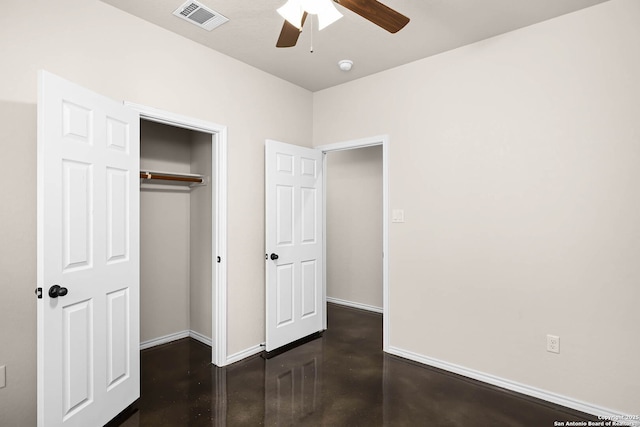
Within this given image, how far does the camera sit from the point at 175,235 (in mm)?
3713

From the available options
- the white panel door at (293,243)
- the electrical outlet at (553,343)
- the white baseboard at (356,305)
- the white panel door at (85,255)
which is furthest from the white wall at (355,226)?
the white panel door at (85,255)

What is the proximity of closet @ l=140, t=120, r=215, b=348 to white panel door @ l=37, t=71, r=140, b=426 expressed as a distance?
115cm

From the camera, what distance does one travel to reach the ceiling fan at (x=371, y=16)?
1658 mm

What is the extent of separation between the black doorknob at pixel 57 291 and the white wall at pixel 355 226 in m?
3.69

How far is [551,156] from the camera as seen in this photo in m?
2.52

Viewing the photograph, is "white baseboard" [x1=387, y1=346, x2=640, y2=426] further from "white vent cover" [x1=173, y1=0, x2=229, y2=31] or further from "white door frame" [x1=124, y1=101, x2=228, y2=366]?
"white vent cover" [x1=173, y1=0, x2=229, y2=31]

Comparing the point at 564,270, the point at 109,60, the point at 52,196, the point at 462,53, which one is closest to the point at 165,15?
A: the point at 109,60

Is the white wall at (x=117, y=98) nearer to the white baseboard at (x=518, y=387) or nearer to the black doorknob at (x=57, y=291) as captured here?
the black doorknob at (x=57, y=291)

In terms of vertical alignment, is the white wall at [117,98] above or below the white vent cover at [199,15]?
below

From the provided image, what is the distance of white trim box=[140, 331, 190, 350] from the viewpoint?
3428 mm

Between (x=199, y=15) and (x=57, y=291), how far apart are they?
2008 mm

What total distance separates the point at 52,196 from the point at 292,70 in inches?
93.3

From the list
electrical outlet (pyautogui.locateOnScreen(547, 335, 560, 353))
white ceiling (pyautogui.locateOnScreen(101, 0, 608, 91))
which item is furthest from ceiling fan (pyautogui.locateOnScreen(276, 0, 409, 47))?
electrical outlet (pyautogui.locateOnScreen(547, 335, 560, 353))

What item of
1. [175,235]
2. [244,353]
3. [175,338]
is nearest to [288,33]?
[175,235]
